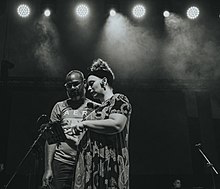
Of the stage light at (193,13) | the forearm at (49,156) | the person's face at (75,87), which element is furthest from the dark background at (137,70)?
the forearm at (49,156)

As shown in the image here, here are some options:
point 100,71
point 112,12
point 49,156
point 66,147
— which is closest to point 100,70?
point 100,71

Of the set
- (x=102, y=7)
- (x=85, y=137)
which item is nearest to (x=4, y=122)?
(x=102, y=7)

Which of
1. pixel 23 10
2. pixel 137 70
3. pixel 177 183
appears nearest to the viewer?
pixel 177 183

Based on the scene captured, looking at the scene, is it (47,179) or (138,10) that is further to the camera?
(138,10)

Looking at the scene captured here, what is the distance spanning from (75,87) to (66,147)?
17.5 inches

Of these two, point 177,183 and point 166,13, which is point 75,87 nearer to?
point 177,183

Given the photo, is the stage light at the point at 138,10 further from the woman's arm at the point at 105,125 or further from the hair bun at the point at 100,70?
the woman's arm at the point at 105,125

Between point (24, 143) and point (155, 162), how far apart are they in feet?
7.14

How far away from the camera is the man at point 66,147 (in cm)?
173

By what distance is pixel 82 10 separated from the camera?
505 centimetres

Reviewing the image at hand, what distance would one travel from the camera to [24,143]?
4863 mm

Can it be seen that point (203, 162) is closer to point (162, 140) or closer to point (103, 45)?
point (162, 140)

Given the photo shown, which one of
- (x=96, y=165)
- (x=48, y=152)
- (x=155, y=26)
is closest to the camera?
(x=96, y=165)

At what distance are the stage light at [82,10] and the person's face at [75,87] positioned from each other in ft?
10.4
